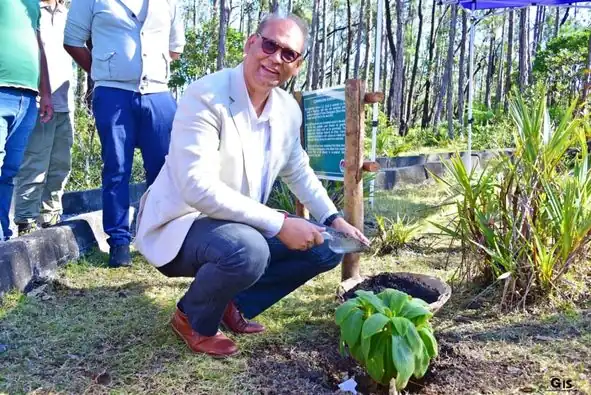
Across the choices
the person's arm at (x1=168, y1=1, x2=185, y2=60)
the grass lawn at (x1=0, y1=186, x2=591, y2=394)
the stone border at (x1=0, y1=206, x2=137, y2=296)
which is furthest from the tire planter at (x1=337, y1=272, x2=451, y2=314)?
the person's arm at (x1=168, y1=1, x2=185, y2=60)

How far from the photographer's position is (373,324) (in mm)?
1726

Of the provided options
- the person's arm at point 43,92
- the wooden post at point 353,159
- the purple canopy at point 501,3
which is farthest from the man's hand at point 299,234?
the purple canopy at point 501,3

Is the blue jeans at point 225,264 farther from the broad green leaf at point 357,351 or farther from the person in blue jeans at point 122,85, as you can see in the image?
the person in blue jeans at point 122,85

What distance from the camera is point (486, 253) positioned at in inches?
107

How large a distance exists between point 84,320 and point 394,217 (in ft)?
9.87

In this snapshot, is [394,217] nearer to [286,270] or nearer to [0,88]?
[286,270]

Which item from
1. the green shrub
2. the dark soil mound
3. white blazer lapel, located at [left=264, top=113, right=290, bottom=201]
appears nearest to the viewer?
white blazer lapel, located at [left=264, top=113, right=290, bottom=201]

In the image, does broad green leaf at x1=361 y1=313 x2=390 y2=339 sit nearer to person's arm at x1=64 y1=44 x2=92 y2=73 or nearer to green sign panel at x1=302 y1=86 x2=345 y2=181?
green sign panel at x1=302 y1=86 x2=345 y2=181

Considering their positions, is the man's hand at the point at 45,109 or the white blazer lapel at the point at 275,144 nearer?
the white blazer lapel at the point at 275,144

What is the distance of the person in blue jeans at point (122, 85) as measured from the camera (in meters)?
3.11

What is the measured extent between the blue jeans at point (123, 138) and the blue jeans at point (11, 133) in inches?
13.9

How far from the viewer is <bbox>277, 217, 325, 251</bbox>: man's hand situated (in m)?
1.94

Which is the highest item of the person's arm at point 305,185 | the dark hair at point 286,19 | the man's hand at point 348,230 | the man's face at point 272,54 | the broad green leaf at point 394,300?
the dark hair at point 286,19

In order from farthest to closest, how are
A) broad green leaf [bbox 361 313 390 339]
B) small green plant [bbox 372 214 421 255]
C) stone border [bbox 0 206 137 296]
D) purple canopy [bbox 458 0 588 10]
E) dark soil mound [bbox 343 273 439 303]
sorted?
purple canopy [bbox 458 0 588 10]
small green plant [bbox 372 214 421 255]
stone border [bbox 0 206 137 296]
dark soil mound [bbox 343 273 439 303]
broad green leaf [bbox 361 313 390 339]
